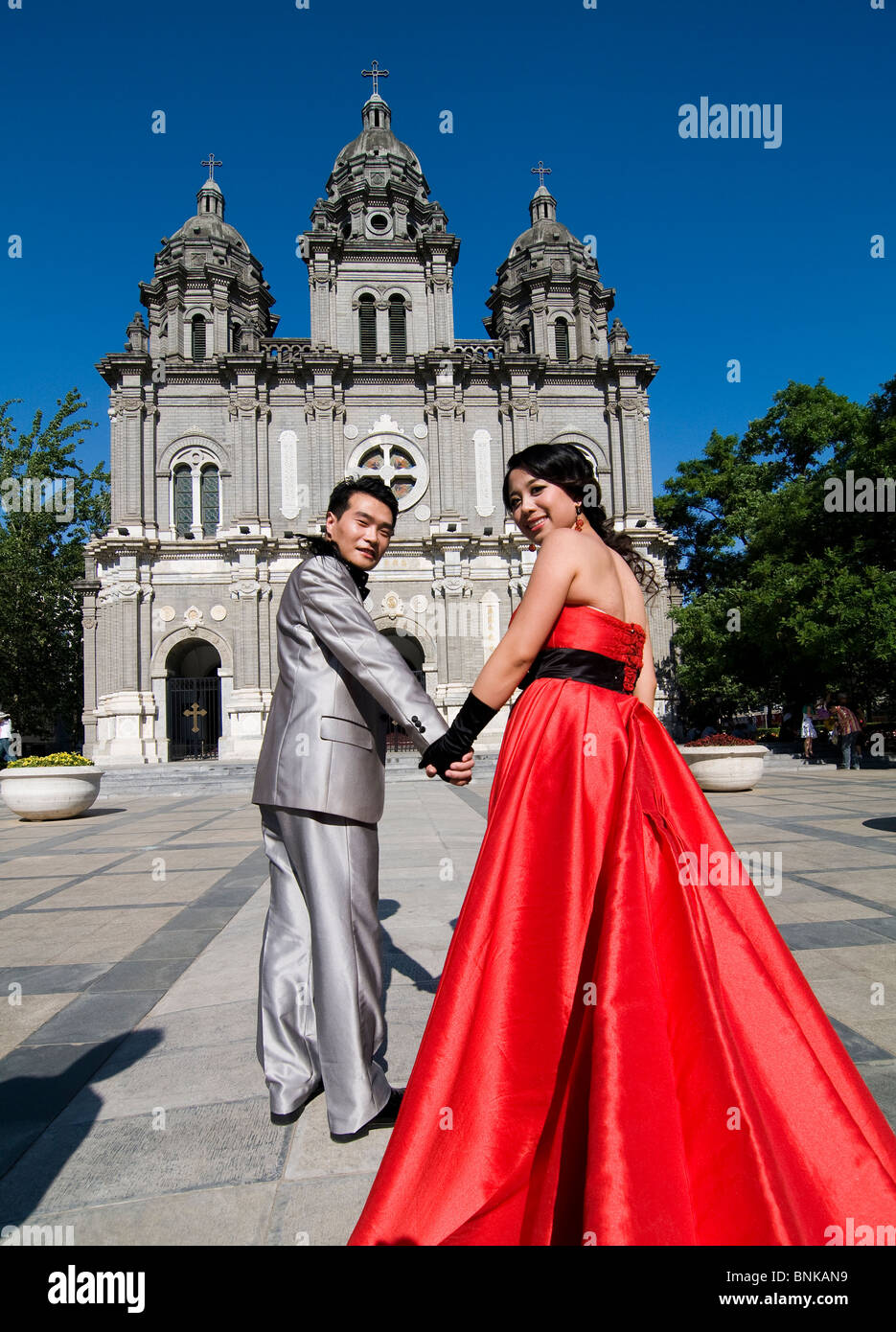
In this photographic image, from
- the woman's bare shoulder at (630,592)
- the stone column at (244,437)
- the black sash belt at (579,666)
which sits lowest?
the black sash belt at (579,666)

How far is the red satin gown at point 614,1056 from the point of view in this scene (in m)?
1.59

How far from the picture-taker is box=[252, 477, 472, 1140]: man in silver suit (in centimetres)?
241

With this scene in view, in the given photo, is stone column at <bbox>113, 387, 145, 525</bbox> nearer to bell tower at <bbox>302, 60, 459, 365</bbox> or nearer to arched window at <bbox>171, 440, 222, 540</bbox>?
arched window at <bbox>171, 440, 222, 540</bbox>

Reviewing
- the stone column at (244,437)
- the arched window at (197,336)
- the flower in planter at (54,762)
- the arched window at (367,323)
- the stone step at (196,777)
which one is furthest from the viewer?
the arched window at (197,336)

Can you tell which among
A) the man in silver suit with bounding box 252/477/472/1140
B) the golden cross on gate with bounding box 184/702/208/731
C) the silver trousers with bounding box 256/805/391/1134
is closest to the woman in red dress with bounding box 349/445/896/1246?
the man in silver suit with bounding box 252/477/472/1140

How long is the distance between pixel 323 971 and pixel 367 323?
2919cm

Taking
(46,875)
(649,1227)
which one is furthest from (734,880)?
(46,875)

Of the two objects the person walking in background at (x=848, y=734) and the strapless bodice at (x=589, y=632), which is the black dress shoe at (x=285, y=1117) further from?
the person walking in background at (x=848, y=734)

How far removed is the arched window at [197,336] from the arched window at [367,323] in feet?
19.3

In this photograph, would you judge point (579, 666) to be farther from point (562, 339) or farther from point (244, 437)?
point (562, 339)

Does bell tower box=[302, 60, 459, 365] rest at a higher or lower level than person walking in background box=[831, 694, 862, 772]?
higher

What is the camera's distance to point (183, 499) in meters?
26.8

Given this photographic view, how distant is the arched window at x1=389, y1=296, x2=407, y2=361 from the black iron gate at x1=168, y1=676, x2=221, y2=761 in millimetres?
13337

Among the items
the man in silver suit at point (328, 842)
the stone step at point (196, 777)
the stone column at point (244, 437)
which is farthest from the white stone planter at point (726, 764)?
the stone column at point (244, 437)
